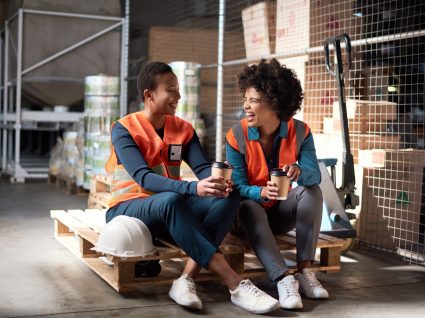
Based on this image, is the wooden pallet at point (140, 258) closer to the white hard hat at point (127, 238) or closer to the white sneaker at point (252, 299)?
the white hard hat at point (127, 238)

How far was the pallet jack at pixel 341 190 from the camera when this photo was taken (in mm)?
4504

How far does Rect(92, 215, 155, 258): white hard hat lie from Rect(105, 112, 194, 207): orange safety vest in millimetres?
232

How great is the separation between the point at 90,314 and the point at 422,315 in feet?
5.57

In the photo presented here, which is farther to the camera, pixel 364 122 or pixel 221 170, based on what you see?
pixel 364 122

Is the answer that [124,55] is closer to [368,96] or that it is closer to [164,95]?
[368,96]

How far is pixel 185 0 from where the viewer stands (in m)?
11.9

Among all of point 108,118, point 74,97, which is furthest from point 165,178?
point 74,97

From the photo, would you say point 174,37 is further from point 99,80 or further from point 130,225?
point 130,225

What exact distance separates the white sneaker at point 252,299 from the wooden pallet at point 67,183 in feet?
17.0

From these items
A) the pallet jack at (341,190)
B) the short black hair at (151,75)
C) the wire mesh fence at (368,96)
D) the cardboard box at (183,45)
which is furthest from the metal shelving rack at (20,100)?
the short black hair at (151,75)

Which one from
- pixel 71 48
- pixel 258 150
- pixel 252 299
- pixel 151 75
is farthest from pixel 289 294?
pixel 71 48

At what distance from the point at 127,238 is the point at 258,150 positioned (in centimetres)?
94

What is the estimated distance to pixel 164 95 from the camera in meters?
3.74

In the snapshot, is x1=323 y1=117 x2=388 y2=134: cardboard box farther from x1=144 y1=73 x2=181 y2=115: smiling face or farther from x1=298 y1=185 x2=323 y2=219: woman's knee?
x1=144 y1=73 x2=181 y2=115: smiling face
